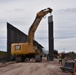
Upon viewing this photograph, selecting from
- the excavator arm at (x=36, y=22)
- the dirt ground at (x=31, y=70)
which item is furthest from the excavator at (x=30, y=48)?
the dirt ground at (x=31, y=70)

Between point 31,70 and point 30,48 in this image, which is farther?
point 30,48

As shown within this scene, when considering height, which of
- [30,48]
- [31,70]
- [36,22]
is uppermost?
[36,22]

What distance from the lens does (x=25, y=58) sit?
45.9 meters

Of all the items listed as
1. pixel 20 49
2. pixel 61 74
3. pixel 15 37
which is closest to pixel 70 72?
pixel 61 74

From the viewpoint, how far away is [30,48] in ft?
142

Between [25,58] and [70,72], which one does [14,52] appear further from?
[70,72]

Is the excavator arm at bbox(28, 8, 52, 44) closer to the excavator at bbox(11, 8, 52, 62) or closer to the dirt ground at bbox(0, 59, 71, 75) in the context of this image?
the excavator at bbox(11, 8, 52, 62)

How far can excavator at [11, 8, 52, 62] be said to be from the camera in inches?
1681

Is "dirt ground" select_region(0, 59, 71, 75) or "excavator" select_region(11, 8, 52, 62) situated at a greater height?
"excavator" select_region(11, 8, 52, 62)

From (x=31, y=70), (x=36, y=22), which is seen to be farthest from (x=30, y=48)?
(x=31, y=70)

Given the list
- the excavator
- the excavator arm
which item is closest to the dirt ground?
the excavator

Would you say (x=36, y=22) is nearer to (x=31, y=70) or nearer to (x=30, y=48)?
(x=30, y=48)

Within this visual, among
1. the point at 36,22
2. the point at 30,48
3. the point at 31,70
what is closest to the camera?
the point at 31,70

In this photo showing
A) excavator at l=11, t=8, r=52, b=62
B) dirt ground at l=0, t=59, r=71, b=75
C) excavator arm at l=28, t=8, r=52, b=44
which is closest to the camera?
dirt ground at l=0, t=59, r=71, b=75
